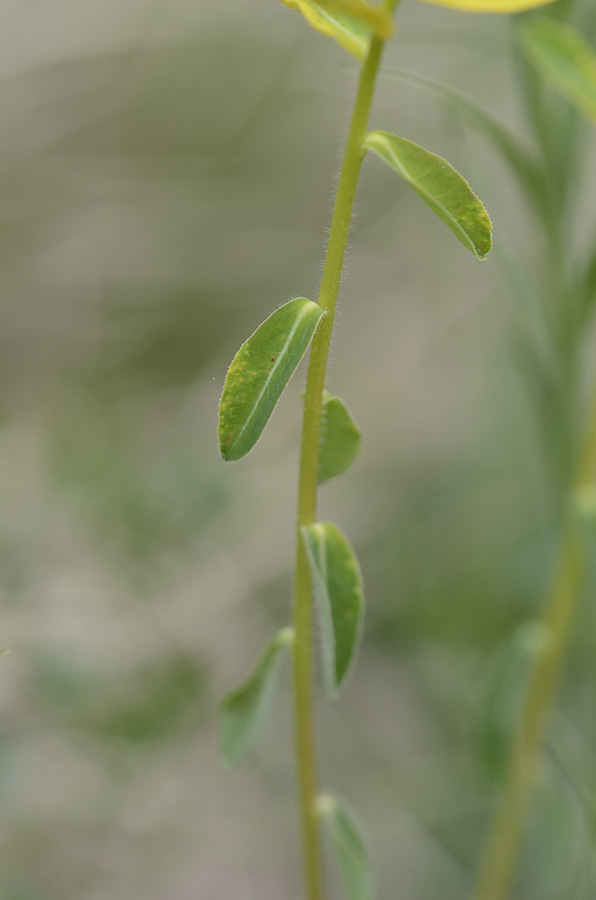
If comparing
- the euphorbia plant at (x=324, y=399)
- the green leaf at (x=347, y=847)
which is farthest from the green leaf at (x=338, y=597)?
the green leaf at (x=347, y=847)

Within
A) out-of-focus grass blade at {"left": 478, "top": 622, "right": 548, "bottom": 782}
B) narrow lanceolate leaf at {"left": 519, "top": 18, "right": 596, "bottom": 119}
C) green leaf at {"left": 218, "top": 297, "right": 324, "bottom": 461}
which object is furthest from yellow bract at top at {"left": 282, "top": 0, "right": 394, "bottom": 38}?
out-of-focus grass blade at {"left": 478, "top": 622, "right": 548, "bottom": 782}

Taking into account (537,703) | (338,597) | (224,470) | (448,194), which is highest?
Result: (448,194)

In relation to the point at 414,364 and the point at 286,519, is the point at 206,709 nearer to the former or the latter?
the point at 286,519

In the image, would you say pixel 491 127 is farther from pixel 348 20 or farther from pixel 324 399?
pixel 324 399

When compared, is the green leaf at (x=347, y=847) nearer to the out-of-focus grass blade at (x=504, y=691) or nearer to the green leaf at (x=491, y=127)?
the out-of-focus grass blade at (x=504, y=691)

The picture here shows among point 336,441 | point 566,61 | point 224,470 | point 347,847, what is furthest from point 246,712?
point 224,470

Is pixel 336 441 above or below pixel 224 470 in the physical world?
above

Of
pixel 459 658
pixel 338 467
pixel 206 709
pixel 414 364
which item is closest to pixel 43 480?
pixel 206 709
